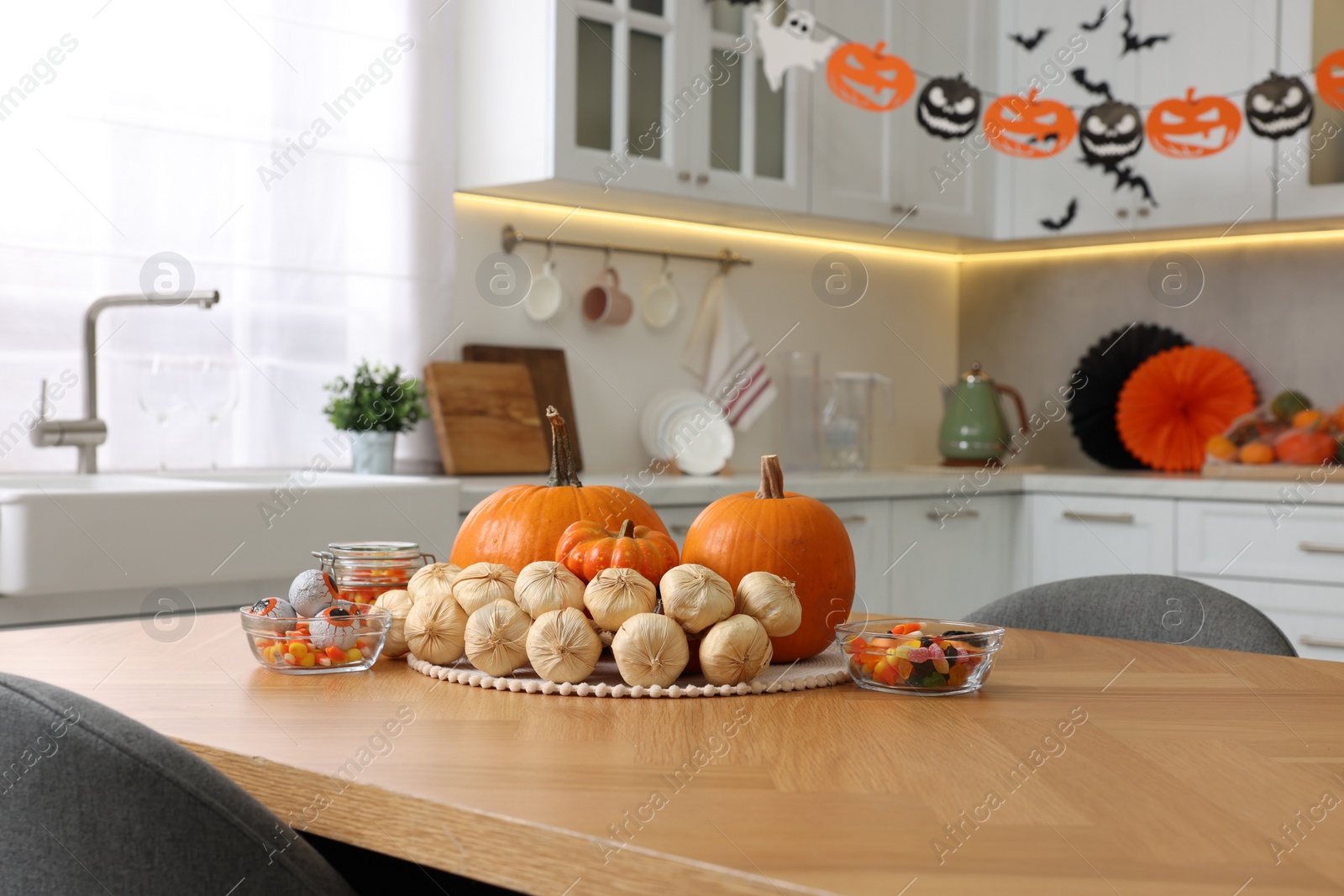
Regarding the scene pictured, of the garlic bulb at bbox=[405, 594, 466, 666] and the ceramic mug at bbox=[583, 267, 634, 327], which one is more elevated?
the ceramic mug at bbox=[583, 267, 634, 327]

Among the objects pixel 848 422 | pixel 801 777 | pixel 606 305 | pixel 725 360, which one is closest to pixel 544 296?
pixel 606 305

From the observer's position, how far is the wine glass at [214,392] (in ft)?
8.75

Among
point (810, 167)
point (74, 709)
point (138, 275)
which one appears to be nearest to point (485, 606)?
point (74, 709)

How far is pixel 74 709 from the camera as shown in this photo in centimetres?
73

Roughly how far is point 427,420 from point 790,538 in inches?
82.7

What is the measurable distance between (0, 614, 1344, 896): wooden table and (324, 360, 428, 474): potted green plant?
162 cm

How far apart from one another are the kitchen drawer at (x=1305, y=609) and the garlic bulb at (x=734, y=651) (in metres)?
2.36

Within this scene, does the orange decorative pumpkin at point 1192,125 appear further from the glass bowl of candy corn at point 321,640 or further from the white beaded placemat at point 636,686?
the glass bowl of candy corn at point 321,640

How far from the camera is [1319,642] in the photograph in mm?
3105

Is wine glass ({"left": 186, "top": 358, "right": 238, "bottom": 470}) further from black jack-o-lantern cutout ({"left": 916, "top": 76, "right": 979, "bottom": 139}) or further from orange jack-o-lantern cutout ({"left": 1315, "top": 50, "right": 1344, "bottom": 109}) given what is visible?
orange jack-o-lantern cutout ({"left": 1315, "top": 50, "right": 1344, "bottom": 109})

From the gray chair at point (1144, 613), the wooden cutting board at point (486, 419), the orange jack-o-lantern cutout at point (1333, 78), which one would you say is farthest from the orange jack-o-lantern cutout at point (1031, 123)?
the gray chair at point (1144, 613)

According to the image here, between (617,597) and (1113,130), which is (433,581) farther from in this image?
(1113,130)

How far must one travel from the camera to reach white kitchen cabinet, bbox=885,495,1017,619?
3.37m

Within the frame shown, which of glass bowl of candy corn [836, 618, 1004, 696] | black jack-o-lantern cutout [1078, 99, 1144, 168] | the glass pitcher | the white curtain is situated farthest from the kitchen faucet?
black jack-o-lantern cutout [1078, 99, 1144, 168]
